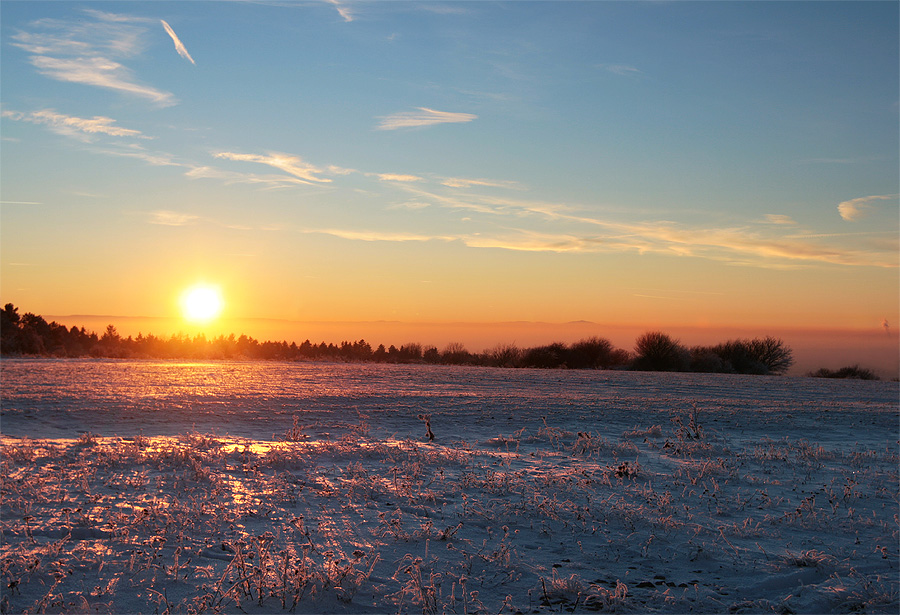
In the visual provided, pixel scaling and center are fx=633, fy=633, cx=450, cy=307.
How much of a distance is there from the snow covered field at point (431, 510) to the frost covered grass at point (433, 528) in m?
0.03

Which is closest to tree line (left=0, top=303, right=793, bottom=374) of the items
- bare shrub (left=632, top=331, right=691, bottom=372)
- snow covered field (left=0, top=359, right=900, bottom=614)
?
bare shrub (left=632, top=331, right=691, bottom=372)

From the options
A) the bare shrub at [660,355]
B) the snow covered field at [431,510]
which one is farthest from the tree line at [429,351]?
the snow covered field at [431,510]

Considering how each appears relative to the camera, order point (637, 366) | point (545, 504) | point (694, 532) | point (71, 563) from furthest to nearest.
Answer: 1. point (637, 366)
2. point (545, 504)
3. point (694, 532)
4. point (71, 563)

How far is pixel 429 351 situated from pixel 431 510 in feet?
125

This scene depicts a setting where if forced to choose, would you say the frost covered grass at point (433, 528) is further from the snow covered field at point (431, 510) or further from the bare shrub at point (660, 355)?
the bare shrub at point (660, 355)

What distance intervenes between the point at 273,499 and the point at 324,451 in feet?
8.77

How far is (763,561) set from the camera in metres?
5.96

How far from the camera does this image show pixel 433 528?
261 inches

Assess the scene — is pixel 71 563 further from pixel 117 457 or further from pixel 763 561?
pixel 763 561

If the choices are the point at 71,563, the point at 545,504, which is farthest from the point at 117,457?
the point at 545,504

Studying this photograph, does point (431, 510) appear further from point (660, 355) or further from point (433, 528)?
point (660, 355)

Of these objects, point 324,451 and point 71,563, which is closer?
point 71,563

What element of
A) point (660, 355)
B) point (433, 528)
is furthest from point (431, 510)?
point (660, 355)

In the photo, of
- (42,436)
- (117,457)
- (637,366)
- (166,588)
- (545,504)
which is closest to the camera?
(166,588)
